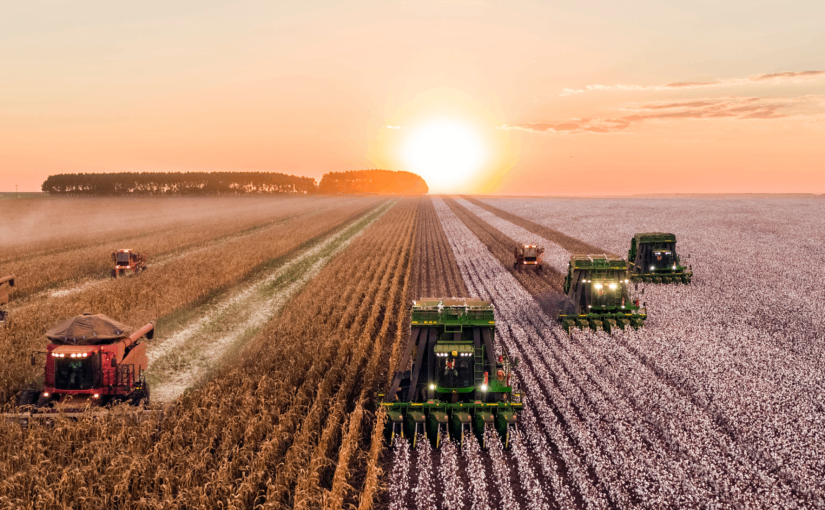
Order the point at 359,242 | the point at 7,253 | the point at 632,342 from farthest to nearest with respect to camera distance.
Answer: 1. the point at 359,242
2. the point at 7,253
3. the point at 632,342

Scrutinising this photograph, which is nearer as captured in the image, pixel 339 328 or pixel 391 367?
pixel 391 367

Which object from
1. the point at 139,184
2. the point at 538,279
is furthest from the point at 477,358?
the point at 139,184

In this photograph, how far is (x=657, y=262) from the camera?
26.6 meters

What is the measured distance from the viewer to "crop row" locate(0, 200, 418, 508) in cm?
790

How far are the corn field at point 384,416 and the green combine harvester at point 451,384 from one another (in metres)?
0.43

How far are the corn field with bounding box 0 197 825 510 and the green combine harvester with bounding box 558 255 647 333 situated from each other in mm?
623

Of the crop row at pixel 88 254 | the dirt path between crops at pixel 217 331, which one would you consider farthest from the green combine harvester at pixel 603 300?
the crop row at pixel 88 254

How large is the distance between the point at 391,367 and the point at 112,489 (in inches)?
298

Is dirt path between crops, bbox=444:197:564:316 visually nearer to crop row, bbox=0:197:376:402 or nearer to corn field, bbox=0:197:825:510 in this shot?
corn field, bbox=0:197:825:510

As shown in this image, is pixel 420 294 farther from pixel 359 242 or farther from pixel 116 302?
pixel 359 242

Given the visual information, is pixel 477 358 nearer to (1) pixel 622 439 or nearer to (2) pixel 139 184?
(1) pixel 622 439

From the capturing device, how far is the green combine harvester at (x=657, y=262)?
26344 mm

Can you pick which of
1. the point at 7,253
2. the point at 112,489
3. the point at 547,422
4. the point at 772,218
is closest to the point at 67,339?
the point at 112,489

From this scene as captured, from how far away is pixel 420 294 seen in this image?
79.2 feet
